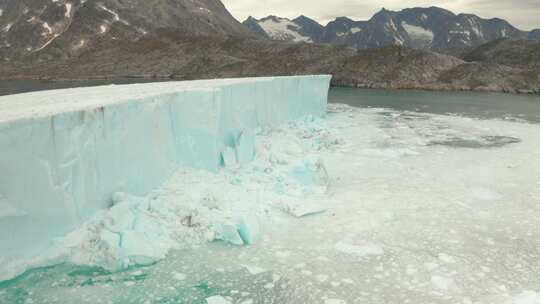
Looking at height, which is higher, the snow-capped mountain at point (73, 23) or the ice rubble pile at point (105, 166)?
A: the snow-capped mountain at point (73, 23)

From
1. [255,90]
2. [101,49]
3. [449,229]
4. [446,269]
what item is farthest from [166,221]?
[101,49]

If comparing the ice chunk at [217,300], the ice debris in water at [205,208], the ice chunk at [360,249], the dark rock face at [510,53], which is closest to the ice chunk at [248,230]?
the ice debris in water at [205,208]

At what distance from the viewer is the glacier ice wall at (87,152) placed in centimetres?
403

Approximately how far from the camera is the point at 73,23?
83688mm

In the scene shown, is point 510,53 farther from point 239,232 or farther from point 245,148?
point 239,232

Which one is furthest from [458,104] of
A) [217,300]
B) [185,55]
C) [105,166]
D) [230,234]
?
[185,55]

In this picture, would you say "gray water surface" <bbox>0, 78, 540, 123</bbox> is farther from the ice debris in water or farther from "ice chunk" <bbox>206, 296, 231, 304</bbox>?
"ice chunk" <bbox>206, 296, 231, 304</bbox>

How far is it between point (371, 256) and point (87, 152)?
3203mm

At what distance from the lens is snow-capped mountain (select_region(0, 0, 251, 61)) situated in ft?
252

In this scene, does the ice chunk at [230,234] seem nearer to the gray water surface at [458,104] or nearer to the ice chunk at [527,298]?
the ice chunk at [527,298]

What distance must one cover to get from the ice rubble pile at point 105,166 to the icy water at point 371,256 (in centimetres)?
34

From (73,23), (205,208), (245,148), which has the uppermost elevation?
(73,23)

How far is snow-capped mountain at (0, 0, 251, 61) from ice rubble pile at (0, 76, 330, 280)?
6679cm

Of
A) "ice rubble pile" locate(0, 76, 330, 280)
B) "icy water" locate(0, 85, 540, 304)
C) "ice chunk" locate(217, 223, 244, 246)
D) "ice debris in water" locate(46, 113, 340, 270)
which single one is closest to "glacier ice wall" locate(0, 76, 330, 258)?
"ice rubble pile" locate(0, 76, 330, 280)
